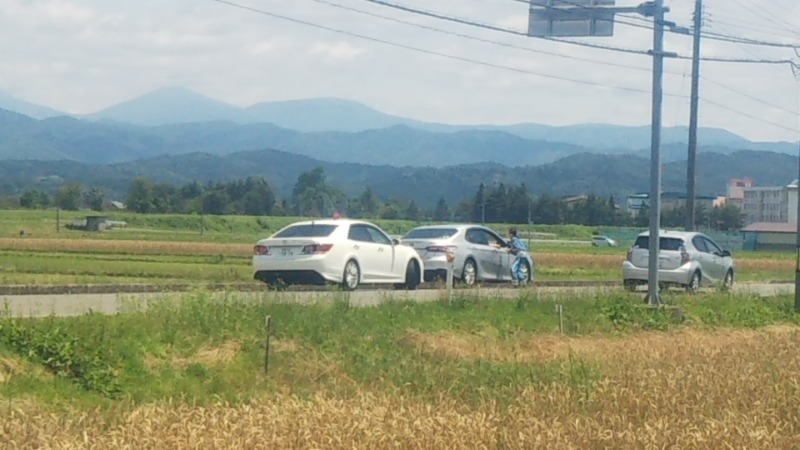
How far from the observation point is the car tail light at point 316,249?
23031mm

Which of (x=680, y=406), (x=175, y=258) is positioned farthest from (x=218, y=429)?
(x=175, y=258)

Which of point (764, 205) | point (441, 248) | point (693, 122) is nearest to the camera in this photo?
point (441, 248)

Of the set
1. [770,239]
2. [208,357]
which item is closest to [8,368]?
[208,357]

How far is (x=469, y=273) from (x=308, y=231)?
5080 mm

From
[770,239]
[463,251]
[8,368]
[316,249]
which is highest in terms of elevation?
[316,249]

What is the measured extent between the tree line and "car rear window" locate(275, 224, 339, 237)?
6178 centimetres

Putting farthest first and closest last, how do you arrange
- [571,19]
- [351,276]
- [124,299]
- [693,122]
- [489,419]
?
[693,122], [571,19], [351,276], [124,299], [489,419]

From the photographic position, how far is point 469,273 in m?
27.4

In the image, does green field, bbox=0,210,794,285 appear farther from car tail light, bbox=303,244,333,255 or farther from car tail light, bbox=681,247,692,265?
car tail light, bbox=681,247,692,265

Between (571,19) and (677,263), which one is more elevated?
(571,19)

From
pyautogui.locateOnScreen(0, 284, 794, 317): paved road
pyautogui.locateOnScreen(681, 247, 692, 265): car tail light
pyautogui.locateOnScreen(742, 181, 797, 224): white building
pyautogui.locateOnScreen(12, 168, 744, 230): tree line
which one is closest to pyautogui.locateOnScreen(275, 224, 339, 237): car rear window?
pyautogui.locateOnScreen(0, 284, 794, 317): paved road

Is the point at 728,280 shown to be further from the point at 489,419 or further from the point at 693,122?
the point at 489,419

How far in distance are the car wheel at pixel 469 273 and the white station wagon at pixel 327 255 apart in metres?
2.72

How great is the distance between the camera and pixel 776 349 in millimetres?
18469
